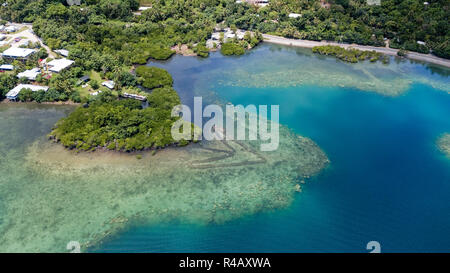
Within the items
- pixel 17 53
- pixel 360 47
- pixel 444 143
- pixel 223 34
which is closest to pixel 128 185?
pixel 17 53

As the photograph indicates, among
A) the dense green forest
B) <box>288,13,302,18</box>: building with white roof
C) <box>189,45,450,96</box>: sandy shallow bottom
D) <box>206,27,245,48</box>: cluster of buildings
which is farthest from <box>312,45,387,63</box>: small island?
the dense green forest

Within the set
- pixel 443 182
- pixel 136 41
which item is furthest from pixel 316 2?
pixel 443 182

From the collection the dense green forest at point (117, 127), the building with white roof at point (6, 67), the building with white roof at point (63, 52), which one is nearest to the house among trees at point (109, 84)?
the dense green forest at point (117, 127)

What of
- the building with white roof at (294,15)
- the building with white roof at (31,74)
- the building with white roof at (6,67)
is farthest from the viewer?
the building with white roof at (294,15)

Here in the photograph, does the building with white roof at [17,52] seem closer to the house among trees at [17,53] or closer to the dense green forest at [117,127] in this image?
the house among trees at [17,53]

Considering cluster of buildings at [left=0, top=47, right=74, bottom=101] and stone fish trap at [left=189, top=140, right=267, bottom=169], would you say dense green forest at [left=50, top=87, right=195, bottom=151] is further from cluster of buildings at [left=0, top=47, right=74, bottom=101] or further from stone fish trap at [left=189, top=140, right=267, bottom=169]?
cluster of buildings at [left=0, top=47, right=74, bottom=101]

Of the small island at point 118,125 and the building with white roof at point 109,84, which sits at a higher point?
the building with white roof at point 109,84

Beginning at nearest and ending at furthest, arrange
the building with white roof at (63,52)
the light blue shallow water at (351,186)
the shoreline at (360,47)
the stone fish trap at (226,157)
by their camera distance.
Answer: the light blue shallow water at (351,186) → the stone fish trap at (226,157) → the building with white roof at (63,52) → the shoreline at (360,47)
